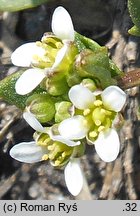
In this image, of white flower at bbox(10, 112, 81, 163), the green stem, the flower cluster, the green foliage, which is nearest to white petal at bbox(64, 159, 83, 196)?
the flower cluster

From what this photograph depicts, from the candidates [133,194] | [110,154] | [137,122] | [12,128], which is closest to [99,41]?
[137,122]

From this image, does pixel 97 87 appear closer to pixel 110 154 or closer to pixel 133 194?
pixel 110 154

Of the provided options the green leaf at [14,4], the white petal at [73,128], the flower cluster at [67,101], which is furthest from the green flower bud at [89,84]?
the green leaf at [14,4]

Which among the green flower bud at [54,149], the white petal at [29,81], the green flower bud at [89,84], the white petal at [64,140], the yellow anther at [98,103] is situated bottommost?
the green flower bud at [54,149]

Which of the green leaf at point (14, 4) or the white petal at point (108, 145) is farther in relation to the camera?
the green leaf at point (14, 4)

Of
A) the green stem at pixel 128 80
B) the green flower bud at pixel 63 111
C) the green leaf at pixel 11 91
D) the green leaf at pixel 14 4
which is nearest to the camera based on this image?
the green flower bud at pixel 63 111

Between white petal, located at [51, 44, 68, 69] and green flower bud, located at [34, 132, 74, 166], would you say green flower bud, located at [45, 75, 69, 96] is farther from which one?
green flower bud, located at [34, 132, 74, 166]

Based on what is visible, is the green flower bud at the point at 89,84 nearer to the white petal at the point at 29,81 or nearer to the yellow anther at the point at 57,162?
the white petal at the point at 29,81

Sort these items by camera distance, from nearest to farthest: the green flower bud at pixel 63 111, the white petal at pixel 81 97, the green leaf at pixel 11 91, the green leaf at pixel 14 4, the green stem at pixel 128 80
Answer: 1. the white petal at pixel 81 97
2. the green flower bud at pixel 63 111
3. the green stem at pixel 128 80
4. the green leaf at pixel 11 91
5. the green leaf at pixel 14 4
